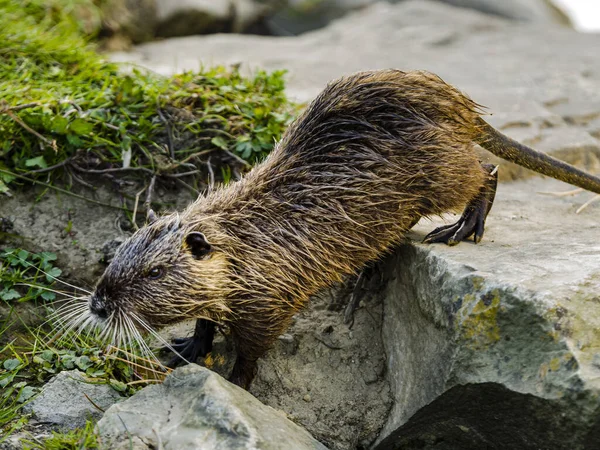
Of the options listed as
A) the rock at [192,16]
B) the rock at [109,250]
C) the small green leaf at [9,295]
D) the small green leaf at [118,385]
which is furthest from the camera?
the rock at [192,16]

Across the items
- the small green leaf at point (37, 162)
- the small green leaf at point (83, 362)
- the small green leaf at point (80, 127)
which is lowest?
the small green leaf at point (83, 362)

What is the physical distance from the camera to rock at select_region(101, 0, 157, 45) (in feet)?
23.2

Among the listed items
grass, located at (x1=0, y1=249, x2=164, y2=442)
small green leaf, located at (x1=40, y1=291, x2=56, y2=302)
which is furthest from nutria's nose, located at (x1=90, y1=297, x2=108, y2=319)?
small green leaf, located at (x1=40, y1=291, x2=56, y2=302)

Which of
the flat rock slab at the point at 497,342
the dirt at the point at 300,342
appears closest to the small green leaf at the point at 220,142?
the dirt at the point at 300,342

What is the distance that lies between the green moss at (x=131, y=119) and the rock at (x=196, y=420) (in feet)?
5.86

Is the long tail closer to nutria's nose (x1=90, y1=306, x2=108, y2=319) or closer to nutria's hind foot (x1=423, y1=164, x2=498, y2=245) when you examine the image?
nutria's hind foot (x1=423, y1=164, x2=498, y2=245)

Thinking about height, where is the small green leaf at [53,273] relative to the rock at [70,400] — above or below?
above

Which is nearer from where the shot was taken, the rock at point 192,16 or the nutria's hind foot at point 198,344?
the nutria's hind foot at point 198,344

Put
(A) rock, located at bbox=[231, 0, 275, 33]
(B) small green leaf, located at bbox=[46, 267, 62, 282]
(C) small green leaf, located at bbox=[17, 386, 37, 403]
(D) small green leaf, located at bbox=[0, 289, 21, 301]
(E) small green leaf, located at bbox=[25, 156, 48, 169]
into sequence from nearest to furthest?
(C) small green leaf, located at bbox=[17, 386, 37, 403] → (D) small green leaf, located at bbox=[0, 289, 21, 301] → (B) small green leaf, located at bbox=[46, 267, 62, 282] → (E) small green leaf, located at bbox=[25, 156, 48, 169] → (A) rock, located at bbox=[231, 0, 275, 33]

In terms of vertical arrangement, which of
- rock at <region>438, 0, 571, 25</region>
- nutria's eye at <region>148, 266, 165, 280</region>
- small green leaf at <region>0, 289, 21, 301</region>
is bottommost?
small green leaf at <region>0, 289, 21, 301</region>

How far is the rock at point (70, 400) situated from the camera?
317cm

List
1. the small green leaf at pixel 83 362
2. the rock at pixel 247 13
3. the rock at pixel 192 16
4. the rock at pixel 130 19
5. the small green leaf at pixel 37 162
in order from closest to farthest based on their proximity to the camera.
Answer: the small green leaf at pixel 83 362 < the small green leaf at pixel 37 162 < the rock at pixel 130 19 < the rock at pixel 192 16 < the rock at pixel 247 13

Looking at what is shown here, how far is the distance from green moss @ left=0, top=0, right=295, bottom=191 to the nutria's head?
114 cm

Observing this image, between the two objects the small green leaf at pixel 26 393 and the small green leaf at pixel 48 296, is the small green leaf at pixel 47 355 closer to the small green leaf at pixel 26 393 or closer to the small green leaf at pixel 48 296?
the small green leaf at pixel 26 393
